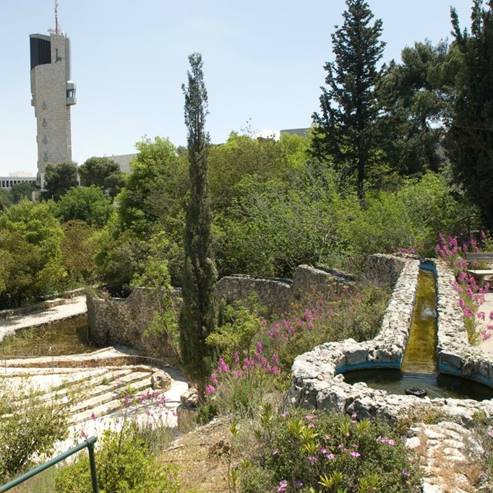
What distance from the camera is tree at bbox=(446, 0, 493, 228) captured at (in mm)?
14152

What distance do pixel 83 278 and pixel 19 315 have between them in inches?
220

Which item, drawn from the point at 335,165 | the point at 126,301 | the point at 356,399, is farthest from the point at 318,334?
the point at 335,165

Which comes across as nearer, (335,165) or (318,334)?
(318,334)

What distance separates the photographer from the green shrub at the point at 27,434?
5.00 meters

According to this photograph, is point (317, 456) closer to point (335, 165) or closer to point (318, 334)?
point (318, 334)

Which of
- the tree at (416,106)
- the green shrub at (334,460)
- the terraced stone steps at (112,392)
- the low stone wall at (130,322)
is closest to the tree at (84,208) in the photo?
the low stone wall at (130,322)

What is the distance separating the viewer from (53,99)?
8356cm

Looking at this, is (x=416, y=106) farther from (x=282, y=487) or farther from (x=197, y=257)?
(x=282, y=487)

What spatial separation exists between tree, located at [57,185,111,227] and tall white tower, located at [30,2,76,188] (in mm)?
49558

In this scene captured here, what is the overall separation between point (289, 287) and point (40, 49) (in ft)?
288

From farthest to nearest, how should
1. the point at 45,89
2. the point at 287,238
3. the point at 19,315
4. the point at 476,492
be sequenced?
the point at 45,89 → the point at 19,315 → the point at 287,238 → the point at 476,492

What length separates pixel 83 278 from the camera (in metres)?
26.4

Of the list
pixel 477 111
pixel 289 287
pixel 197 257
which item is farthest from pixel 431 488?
pixel 477 111

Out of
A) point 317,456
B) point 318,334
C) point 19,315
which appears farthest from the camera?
point 19,315
